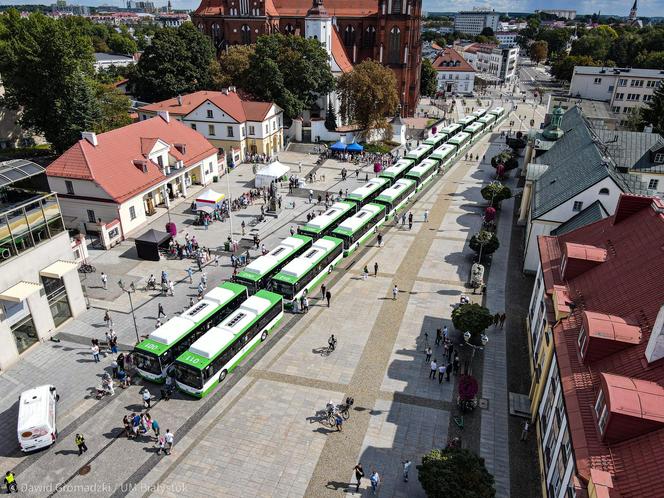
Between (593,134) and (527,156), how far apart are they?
16726 mm

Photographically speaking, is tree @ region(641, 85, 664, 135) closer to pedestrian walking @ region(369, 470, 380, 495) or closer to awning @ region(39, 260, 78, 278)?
pedestrian walking @ region(369, 470, 380, 495)

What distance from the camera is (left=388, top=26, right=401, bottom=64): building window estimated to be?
305ft

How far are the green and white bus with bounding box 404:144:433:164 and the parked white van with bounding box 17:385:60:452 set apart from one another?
169 feet

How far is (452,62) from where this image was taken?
457 feet

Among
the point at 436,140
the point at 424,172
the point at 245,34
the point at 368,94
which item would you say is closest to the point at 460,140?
the point at 436,140

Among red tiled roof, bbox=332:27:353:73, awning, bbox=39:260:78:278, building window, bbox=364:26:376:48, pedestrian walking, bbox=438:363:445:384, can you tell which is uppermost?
building window, bbox=364:26:376:48

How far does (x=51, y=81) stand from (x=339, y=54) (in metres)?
54.9

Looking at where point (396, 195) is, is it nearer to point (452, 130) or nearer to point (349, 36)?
point (452, 130)

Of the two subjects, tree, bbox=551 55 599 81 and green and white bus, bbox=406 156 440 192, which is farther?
tree, bbox=551 55 599 81

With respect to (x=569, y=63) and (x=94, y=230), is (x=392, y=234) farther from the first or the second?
(x=569, y=63)

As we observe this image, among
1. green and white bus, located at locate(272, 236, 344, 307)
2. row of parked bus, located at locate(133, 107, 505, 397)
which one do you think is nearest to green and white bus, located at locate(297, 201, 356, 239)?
row of parked bus, located at locate(133, 107, 505, 397)

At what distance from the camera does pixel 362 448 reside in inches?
Answer: 936

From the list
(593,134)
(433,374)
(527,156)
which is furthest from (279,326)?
(527,156)

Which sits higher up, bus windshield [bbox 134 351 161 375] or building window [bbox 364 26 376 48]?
building window [bbox 364 26 376 48]
